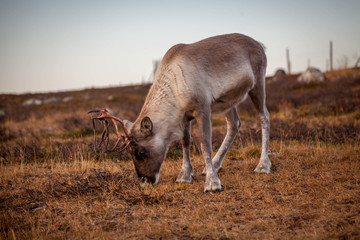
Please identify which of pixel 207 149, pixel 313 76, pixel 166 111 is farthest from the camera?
pixel 313 76

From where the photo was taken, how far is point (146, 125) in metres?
4.25

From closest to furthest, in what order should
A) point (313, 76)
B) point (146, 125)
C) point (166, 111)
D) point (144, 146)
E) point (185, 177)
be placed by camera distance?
point (146, 125), point (144, 146), point (166, 111), point (185, 177), point (313, 76)

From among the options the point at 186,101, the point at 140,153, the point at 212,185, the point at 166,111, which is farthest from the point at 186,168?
the point at 186,101

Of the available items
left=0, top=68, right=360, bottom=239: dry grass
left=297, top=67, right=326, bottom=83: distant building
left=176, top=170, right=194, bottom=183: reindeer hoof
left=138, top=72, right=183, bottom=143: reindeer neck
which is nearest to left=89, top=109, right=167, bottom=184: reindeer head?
left=138, top=72, right=183, bottom=143: reindeer neck

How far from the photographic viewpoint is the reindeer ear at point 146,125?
4.20m

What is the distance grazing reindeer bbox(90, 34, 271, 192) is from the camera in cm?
441

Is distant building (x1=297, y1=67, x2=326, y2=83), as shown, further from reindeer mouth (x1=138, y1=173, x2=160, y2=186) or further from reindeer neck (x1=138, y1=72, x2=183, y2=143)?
reindeer mouth (x1=138, y1=173, x2=160, y2=186)

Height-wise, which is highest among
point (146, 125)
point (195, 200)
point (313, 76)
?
point (146, 125)

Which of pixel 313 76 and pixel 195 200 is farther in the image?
pixel 313 76

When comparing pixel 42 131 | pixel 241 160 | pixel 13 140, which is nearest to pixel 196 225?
pixel 241 160

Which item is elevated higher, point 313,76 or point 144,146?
point 144,146

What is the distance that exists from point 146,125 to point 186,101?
0.69 meters

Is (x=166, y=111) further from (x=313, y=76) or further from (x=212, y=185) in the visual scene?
(x=313, y=76)

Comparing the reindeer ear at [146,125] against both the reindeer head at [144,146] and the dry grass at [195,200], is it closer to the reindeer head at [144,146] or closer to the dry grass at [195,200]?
the reindeer head at [144,146]
